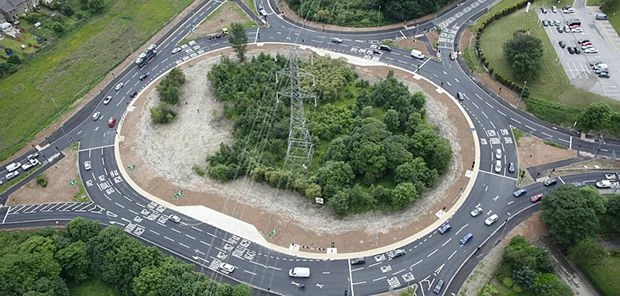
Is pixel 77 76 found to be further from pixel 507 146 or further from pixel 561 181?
pixel 561 181

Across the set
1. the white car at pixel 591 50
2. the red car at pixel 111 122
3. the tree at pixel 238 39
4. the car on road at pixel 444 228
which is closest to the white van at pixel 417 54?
the white car at pixel 591 50

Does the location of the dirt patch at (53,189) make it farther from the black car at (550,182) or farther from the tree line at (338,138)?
the black car at (550,182)

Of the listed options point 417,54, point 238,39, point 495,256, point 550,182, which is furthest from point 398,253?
point 238,39

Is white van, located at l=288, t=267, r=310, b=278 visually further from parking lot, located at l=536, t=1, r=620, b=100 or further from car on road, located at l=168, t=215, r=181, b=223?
parking lot, located at l=536, t=1, r=620, b=100

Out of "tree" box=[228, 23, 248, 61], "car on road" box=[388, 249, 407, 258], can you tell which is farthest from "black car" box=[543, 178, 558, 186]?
"tree" box=[228, 23, 248, 61]

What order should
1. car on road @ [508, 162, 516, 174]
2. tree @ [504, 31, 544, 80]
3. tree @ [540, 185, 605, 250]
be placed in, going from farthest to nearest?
tree @ [504, 31, 544, 80], car on road @ [508, 162, 516, 174], tree @ [540, 185, 605, 250]

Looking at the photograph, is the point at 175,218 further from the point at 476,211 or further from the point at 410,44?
the point at 410,44
